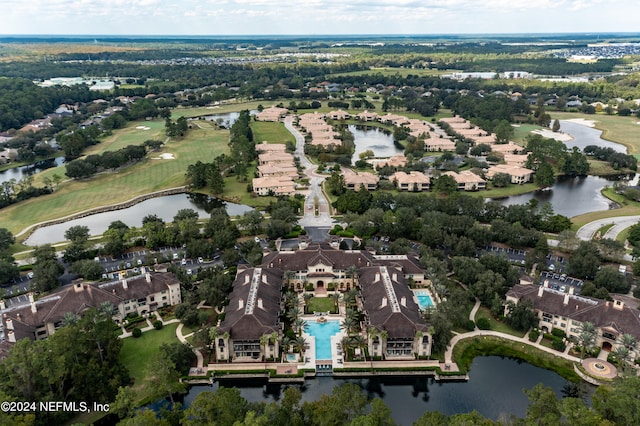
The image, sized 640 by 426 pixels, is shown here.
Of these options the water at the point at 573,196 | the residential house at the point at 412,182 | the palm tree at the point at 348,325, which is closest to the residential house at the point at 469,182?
the residential house at the point at 412,182

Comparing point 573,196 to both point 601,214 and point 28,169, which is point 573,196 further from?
point 28,169

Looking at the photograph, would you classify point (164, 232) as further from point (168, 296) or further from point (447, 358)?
point (447, 358)

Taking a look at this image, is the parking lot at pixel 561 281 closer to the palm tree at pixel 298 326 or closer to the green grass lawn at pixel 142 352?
the palm tree at pixel 298 326

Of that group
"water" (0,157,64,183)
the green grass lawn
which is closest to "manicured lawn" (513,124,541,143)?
the green grass lawn

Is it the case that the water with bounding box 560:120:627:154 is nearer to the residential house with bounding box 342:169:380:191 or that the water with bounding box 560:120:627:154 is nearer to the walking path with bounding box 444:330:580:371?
the residential house with bounding box 342:169:380:191

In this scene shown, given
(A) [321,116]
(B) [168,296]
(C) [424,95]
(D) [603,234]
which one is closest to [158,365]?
(B) [168,296]

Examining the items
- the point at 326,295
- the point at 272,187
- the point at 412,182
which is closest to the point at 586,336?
the point at 326,295

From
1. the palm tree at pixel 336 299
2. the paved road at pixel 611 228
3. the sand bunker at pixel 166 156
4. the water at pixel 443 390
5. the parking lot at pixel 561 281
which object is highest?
the sand bunker at pixel 166 156
